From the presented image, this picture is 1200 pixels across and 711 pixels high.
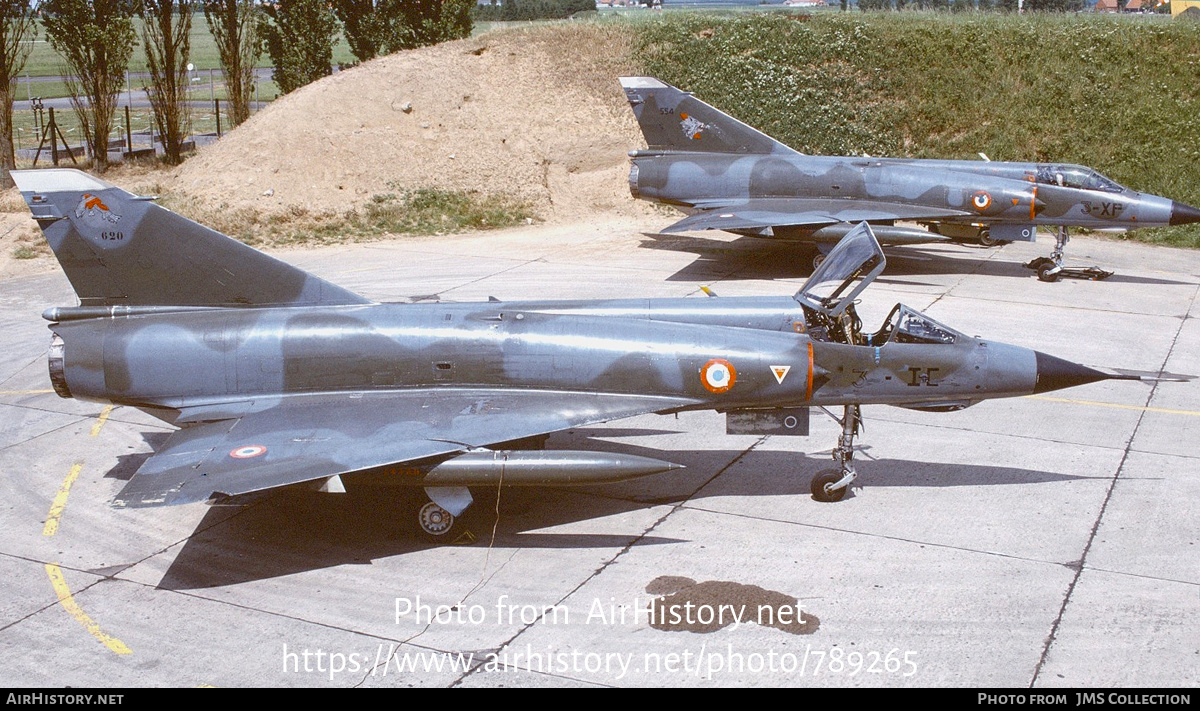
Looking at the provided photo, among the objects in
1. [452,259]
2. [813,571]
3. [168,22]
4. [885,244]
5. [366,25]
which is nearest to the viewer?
[813,571]

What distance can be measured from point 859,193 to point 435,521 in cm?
1528

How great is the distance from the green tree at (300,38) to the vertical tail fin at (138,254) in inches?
990

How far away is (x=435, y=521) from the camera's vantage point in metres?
10.9

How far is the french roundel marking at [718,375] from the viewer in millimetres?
11240

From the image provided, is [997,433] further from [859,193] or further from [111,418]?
[111,418]

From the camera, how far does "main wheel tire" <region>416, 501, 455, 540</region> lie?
10836mm

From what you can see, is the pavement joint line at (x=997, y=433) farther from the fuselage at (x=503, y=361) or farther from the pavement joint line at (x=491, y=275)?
the pavement joint line at (x=491, y=275)

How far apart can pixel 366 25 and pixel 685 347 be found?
2997cm

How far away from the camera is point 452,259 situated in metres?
24.6

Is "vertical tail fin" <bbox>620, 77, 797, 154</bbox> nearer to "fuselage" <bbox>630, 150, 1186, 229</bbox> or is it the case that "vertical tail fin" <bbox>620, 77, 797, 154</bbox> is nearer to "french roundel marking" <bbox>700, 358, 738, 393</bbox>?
"fuselage" <bbox>630, 150, 1186, 229</bbox>

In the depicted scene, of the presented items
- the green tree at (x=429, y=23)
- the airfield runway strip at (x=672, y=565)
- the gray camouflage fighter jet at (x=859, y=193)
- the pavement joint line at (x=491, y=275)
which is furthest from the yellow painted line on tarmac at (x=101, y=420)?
the green tree at (x=429, y=23)

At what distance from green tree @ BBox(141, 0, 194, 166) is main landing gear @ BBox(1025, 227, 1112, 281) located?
81.8 feet
